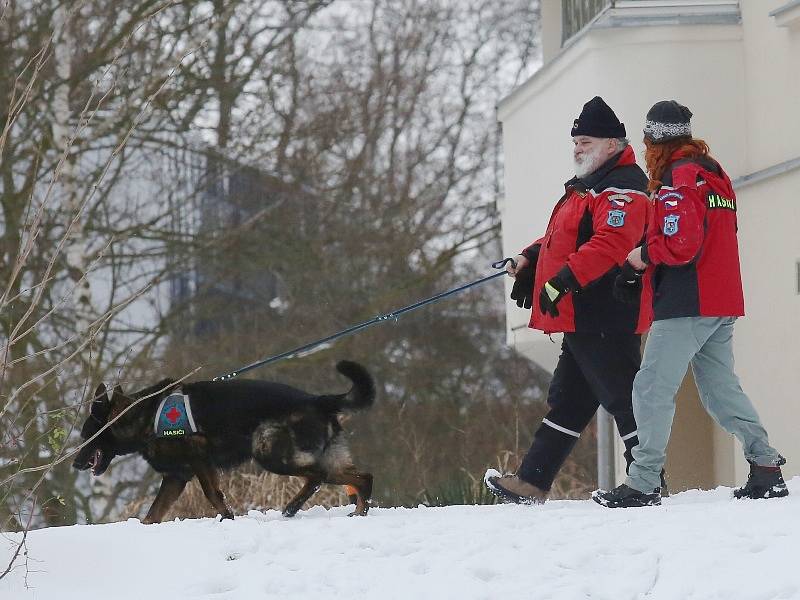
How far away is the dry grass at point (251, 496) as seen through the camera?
11625mm

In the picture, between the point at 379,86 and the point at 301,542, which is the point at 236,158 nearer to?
the point at 379,86

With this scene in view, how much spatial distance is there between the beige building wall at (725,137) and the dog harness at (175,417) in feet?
13.3

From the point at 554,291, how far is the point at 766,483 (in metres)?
1.21

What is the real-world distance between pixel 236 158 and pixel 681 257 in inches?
660

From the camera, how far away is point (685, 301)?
573cm

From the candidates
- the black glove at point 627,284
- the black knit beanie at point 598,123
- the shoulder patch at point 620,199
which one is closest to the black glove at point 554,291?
the black glove at point 627,284

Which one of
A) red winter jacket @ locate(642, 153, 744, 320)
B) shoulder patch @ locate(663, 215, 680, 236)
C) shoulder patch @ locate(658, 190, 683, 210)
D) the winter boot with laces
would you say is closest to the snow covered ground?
the winter boot with laces

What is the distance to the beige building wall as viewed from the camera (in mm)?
9172

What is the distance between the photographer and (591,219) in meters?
6.20

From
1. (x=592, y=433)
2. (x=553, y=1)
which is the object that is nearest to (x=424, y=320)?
(x=592, y=433)

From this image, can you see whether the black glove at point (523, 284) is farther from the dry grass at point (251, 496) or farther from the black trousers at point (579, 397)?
the dry grass at point (251, 496)

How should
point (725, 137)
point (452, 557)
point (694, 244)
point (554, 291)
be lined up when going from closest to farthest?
point (452, 557) < point (694, 244) < point (554, 291) < point (725, 137)

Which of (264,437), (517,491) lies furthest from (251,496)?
(517,491)

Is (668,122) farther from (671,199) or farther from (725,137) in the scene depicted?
(725,137)
